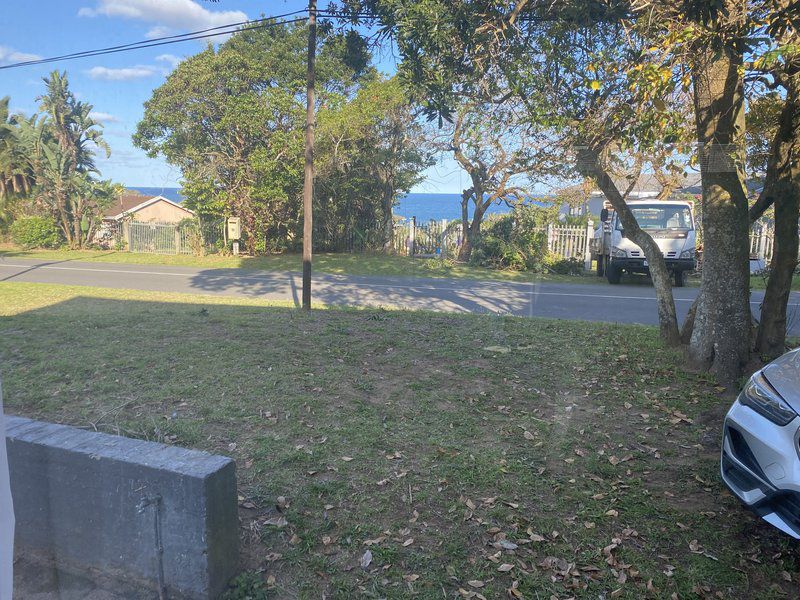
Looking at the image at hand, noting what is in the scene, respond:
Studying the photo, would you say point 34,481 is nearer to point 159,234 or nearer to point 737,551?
point 737,551

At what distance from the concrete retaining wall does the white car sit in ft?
9.29

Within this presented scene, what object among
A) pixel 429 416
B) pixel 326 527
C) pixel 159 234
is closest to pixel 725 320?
pixel 429 416

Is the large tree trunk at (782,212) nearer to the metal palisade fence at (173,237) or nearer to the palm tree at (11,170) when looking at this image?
the metal palisade fence at (173,237)

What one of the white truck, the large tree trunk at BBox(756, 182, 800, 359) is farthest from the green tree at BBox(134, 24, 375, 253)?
the large tree trunk at BBox(756, 182, 800, 359)

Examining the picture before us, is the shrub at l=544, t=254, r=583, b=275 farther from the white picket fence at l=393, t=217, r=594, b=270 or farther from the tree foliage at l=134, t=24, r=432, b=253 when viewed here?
the tree foliage at l=134, t=24, r=432, b=253

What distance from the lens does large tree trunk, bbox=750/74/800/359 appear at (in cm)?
621

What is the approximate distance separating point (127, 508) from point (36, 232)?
2696 cm

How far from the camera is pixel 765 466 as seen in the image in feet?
10.9

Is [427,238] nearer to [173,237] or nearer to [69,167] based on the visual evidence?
[173,237]

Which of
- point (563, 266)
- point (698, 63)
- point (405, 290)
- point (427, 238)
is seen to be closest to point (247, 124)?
point (427, 238)

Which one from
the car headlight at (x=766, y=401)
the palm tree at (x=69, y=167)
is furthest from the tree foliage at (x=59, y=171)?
the car headlight at (x=766, y=401)

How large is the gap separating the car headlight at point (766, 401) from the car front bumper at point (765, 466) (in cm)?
3

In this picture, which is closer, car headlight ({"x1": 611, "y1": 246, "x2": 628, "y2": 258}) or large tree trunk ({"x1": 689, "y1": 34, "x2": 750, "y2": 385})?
large tree trunk ({"x1": 689, "y1": 34, "x2": 750, "y2": 385})

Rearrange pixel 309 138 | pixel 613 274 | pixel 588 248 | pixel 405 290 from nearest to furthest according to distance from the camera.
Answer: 1. pixel 309 138
2. pixel 405 290
3. pixel 613 274
4. pixel 588 248
